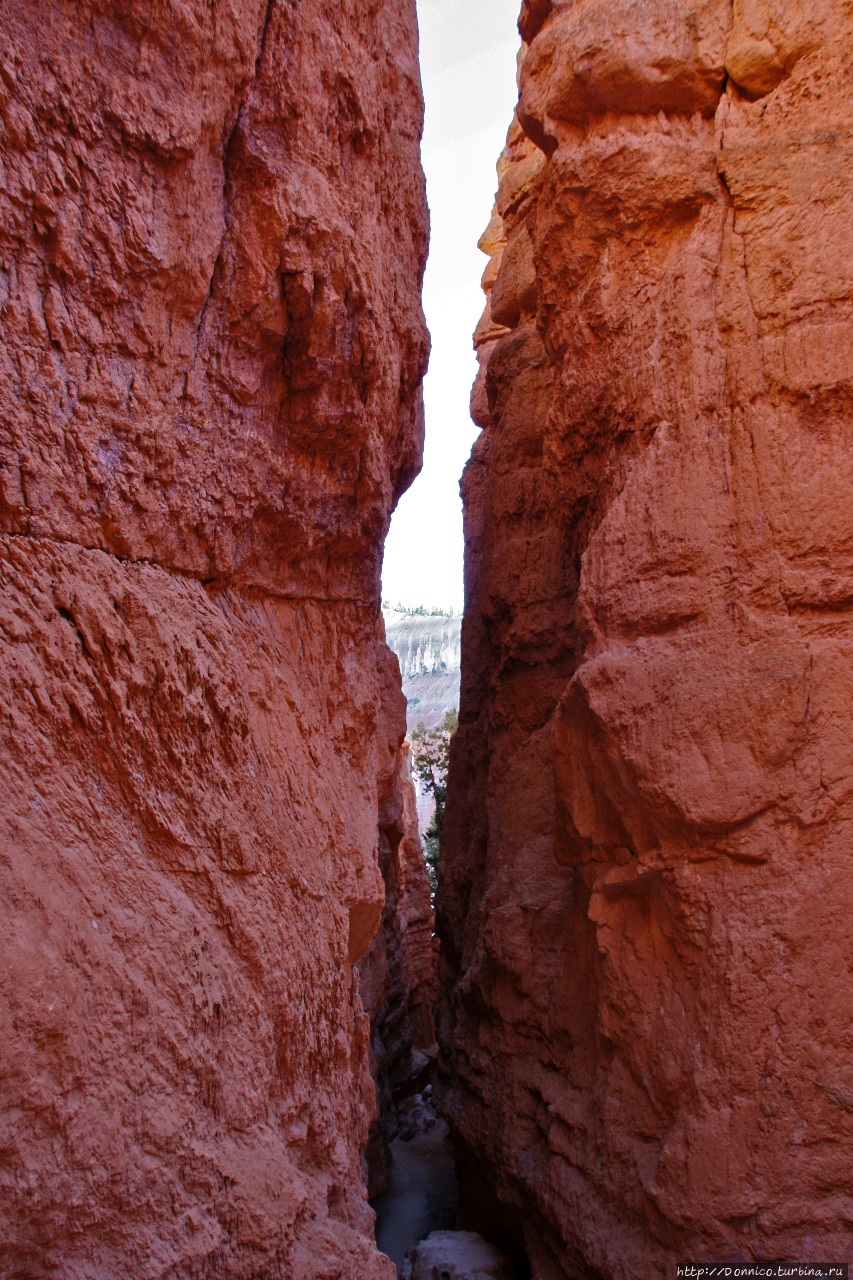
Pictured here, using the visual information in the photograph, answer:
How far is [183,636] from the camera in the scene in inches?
133

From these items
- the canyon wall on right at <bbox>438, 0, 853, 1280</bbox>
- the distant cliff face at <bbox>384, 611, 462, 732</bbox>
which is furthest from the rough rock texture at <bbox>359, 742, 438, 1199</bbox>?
the distant cliff face at <bbox>384, 611, 462, 732</bbox>

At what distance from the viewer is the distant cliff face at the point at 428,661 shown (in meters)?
38.6

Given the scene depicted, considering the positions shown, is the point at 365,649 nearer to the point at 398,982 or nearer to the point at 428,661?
the point at 398,982

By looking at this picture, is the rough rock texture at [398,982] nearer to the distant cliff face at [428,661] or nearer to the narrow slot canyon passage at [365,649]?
the narrow slot canyon passage at [365,649]

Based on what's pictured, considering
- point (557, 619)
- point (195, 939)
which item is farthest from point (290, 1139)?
point (557, 619)

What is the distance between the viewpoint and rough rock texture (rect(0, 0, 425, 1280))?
2.72 metres

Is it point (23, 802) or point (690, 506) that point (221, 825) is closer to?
point (23, 802)

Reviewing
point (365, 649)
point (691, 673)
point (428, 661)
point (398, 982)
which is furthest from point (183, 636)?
point (428, 661)

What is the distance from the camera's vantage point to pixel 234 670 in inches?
145

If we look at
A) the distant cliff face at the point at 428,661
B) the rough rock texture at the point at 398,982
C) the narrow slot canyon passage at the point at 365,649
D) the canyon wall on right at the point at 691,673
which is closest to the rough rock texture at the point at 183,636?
the narrow slot canyon passage at the point at 365,649

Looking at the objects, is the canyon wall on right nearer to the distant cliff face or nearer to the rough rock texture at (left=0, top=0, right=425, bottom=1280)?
the rough rock texture at (left=0, top=0, right=425, bottom=1280)

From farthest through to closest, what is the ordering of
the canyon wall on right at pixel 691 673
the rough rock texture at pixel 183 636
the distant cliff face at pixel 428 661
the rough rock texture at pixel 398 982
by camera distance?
the distant cliff face at pixel 428 661
the rough rock texture at pixel 398 982
the canyon wall on right at pixel 691 673
the rough rock texture at pixel 183 636

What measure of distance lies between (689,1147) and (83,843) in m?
3.33

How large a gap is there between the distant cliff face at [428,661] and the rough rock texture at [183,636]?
3172cm
